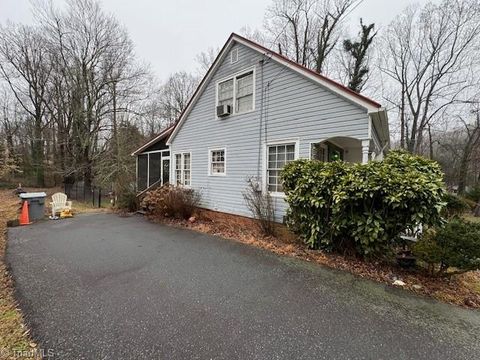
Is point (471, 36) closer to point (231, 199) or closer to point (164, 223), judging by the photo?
point (231, 199)

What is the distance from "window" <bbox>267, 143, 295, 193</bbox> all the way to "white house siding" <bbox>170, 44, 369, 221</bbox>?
0.92 ft

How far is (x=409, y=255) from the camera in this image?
4.27 metres

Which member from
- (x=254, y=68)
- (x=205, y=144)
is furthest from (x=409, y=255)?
(x=205, y=144)

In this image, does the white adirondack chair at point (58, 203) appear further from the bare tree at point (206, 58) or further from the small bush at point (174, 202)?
the bare tree at point (206, 58)

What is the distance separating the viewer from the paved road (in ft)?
7.59

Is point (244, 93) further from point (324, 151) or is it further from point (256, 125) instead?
point (324, 151)

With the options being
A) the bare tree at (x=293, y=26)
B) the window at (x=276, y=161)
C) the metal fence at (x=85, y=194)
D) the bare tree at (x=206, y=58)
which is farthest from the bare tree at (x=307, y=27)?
the metal fence at (x=85, y=194)

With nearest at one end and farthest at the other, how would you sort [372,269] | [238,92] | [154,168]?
Result: [372,269]
[238,92]
[154,168]

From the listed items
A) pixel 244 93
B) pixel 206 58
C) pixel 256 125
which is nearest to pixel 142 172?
pixel 244 93

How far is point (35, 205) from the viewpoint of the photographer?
8836 mm

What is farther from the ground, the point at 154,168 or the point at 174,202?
the point at 154,168

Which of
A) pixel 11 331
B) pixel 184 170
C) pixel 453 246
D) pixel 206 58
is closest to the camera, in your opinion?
pixel 11 331

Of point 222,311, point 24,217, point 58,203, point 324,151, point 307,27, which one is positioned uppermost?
point 307,27

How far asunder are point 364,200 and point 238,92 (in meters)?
6.40
